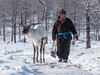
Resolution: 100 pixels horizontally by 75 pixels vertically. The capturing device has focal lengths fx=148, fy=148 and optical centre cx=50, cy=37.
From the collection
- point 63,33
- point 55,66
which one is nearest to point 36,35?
point 63,33

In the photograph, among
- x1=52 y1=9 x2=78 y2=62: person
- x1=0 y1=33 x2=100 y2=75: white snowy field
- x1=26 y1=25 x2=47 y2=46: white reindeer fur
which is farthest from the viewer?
x1=26 y1=25 x2=47 y2=46: white reindeer fur

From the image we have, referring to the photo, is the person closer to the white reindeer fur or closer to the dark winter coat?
the dark winter coat

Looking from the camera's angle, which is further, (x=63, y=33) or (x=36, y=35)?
(x=36, y=35)

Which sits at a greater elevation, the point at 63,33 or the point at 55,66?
the point at 63,33

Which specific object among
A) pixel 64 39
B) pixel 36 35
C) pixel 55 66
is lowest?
pixel 55 66

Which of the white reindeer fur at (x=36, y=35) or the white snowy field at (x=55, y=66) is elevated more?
the white reindeer fur at (x=36, y=35)

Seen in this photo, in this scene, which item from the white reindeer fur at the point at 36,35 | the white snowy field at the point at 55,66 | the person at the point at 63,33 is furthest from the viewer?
the white reindeer fur at the point at 36,35

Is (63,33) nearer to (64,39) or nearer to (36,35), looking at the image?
(64,39)

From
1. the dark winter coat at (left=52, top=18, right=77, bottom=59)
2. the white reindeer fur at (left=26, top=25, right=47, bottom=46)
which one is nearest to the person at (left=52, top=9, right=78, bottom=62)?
the dark winter coat at (left=52, top=18, right=77, bottom=59)

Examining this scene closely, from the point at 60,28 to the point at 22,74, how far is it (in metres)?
2.99

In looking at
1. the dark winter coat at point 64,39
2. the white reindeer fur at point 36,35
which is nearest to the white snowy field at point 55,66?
the dark winter coat at point 64,39

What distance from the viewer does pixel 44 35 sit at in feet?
27.6

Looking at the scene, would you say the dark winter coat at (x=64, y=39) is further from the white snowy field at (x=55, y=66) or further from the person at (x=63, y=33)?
the white snowy field at (x=55, y=66)

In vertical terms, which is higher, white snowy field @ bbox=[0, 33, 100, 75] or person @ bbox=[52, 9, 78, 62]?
person @ bbox=[52, 9, 78, 62]
